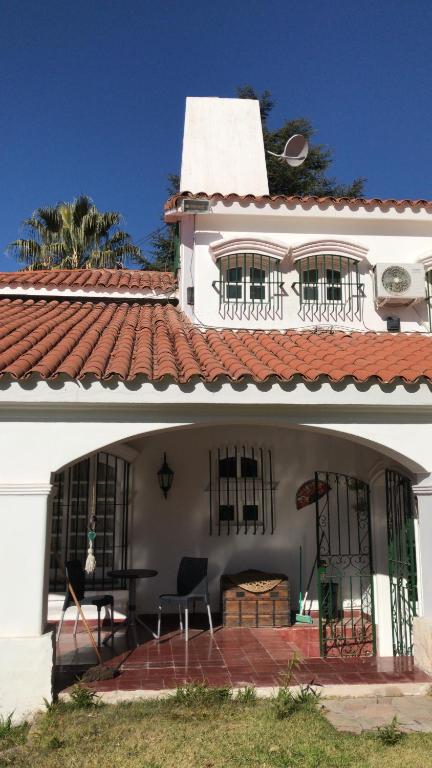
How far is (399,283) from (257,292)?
2.32 m

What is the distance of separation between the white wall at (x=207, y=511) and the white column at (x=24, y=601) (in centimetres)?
388

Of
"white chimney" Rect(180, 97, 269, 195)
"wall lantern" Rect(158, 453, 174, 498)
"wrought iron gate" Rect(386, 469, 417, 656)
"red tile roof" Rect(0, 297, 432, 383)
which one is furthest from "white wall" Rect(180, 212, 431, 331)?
"wrought iron gate" Rect(386, 469, 417, 656)

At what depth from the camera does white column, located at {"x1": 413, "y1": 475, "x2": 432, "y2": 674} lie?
658 centimetres

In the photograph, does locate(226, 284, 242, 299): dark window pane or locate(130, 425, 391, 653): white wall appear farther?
locate(226, 284, 242, 299): dark window pane

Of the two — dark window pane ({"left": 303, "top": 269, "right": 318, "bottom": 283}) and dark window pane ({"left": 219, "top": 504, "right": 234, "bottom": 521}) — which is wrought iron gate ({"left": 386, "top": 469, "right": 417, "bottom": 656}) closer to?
dark window pane ({"left": 219, "top": 504, "right": 234, "bottom": 521})

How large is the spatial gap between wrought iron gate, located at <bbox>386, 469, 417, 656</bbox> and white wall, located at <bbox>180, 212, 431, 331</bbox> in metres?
3.34

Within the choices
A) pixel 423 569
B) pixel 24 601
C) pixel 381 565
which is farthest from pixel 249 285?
pixel 24 601

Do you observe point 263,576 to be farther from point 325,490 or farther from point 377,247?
point 377,247

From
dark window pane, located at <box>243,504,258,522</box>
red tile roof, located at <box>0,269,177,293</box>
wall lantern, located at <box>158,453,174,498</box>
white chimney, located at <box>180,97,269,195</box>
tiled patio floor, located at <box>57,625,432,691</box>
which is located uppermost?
white chimney, located at <box>180,97,269,195</box>

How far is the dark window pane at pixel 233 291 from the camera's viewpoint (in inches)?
400

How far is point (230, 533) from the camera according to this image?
32.6ft

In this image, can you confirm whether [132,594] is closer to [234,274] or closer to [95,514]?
[95,514]

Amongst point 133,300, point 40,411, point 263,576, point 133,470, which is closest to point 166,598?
point 263,576

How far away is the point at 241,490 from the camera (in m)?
10.1
